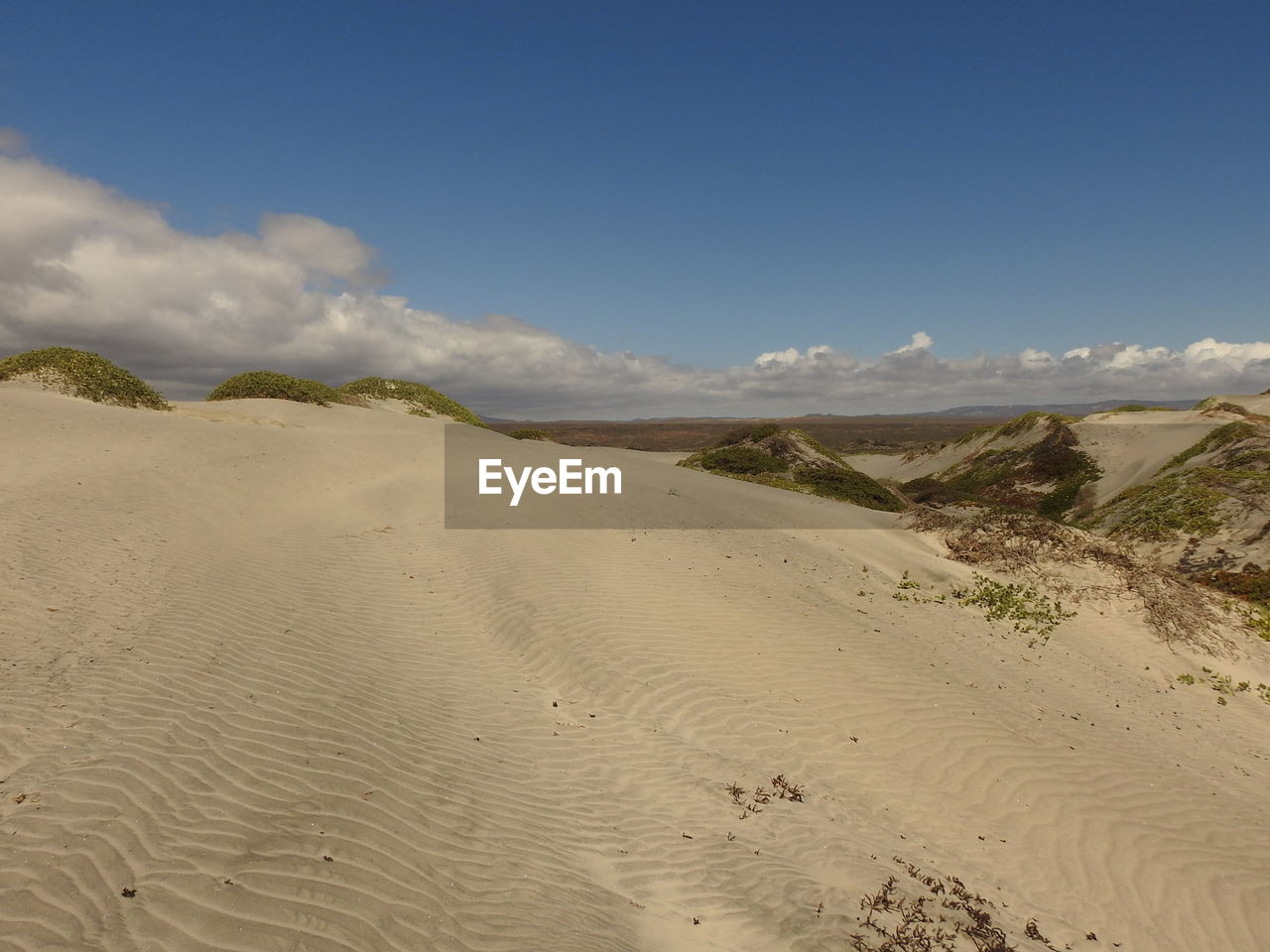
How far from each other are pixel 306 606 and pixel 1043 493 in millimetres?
31344

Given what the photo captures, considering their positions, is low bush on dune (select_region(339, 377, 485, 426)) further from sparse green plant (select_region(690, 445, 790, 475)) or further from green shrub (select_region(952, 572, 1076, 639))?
green shrub (select_region(952, 572, 1076, 639))

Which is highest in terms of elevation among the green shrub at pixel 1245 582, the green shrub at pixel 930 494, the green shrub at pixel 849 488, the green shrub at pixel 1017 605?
the green shrub at pixel 849 488

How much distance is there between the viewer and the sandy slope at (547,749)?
4.16 meters

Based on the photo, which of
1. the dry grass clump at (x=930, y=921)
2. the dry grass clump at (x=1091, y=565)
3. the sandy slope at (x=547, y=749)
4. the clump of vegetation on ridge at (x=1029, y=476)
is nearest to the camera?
the sandy slope at (x=547, y=749)

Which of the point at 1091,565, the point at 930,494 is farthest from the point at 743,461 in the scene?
the point at 1091,565

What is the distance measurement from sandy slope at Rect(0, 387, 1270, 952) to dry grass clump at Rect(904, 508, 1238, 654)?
66 cm

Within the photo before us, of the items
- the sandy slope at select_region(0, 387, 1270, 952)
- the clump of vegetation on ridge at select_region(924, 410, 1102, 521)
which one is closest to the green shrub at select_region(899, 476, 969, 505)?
the clump of vegetation on ridge at select_region(924, 410, 1102, 521)

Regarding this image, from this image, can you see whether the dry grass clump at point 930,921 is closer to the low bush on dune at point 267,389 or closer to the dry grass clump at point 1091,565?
the dry grass clump at point 1091,565

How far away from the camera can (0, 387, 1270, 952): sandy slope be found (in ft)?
13.7

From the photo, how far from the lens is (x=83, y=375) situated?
22.1m

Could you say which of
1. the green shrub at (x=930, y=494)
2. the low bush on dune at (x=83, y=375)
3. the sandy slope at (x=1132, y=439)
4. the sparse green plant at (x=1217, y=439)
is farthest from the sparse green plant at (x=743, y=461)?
the low bush on dune at (x=83, y=375)

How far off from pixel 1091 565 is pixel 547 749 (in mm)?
13148

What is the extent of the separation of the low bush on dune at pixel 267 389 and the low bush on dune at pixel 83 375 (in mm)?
5613

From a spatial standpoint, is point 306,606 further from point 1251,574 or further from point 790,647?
point 1251,574
